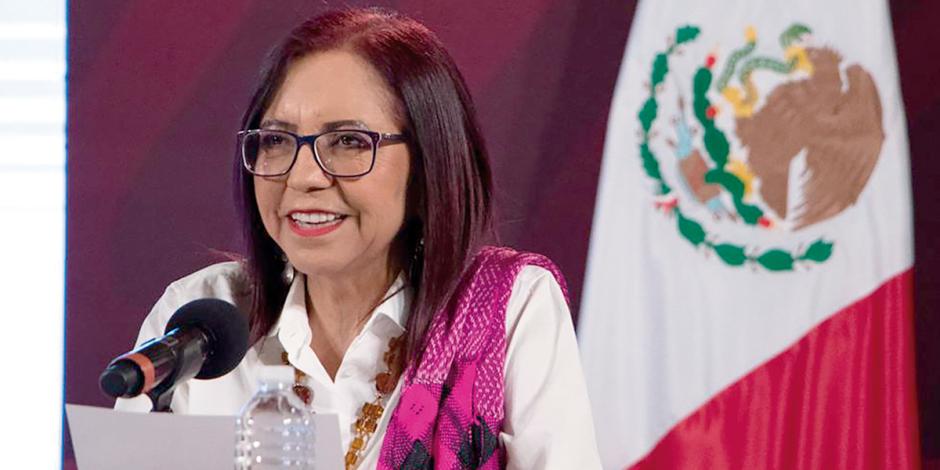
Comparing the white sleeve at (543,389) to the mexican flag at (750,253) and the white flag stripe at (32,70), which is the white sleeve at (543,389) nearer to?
the mexican flag at (750,253)

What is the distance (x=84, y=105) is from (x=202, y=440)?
165cm

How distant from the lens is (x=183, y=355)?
1.07 m

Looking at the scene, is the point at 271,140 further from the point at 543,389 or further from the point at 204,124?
the point at 204,124

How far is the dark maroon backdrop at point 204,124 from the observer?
2.50 metres

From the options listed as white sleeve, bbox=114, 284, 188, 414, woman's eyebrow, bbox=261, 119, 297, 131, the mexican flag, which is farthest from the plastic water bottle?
the mexican flag

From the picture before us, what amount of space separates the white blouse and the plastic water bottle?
1.55 ft

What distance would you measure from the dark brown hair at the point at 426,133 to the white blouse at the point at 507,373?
3.2 inches

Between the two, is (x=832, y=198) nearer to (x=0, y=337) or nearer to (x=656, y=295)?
(x=656, y=295)

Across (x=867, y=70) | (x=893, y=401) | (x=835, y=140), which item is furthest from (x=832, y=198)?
(x=893, y=401)

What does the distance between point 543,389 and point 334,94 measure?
0.50 metres

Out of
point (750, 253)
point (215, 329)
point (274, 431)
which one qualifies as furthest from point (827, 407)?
point (215, 329)

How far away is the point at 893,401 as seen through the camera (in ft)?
7.32

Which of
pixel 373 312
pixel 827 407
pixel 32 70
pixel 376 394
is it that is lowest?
pixel 827 407

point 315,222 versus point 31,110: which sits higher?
point 31,110
